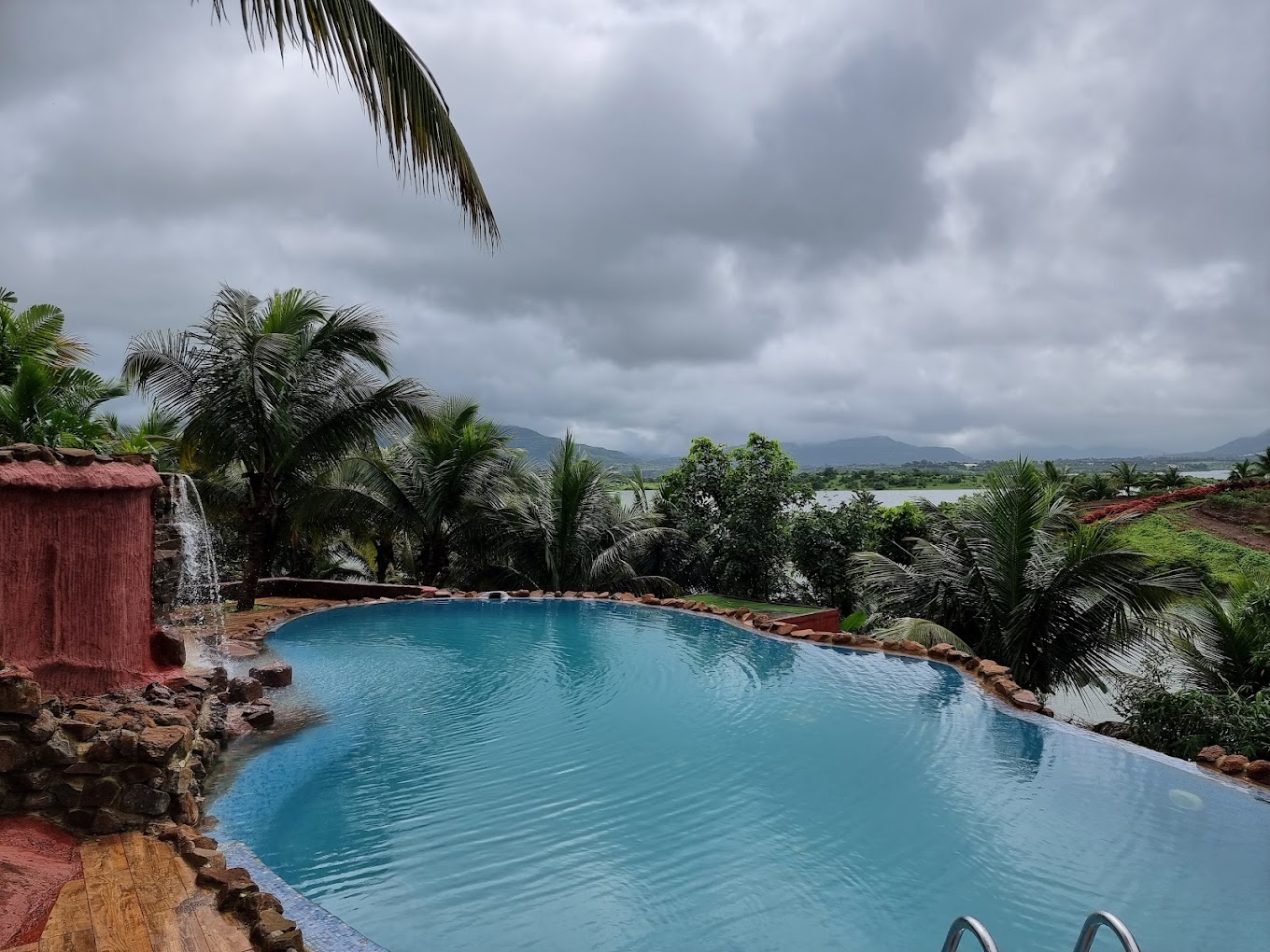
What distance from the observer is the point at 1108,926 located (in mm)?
2373

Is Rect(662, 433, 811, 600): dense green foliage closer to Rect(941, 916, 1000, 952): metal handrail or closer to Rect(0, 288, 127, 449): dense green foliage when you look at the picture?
Rect(0, 288, 127, 449): dense green foliage

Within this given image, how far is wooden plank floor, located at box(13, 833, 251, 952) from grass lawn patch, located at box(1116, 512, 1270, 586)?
60.3ft

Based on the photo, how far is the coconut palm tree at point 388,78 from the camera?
118 inches

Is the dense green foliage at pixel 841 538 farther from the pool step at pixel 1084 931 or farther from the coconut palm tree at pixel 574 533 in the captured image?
the pool step at pixel 1084 931

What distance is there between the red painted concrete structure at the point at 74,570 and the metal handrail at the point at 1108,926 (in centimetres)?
557

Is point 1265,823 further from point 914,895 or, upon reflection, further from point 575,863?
point 575,863

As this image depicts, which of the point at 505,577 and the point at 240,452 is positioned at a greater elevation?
the point at 240,452

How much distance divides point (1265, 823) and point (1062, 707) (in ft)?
15.9

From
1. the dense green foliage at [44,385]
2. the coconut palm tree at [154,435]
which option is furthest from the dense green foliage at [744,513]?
the dense green foliage at [44,385]

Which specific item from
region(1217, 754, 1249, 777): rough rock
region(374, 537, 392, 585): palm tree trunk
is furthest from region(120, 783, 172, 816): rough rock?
region(374, 537, 392, 585): palm tree trunk

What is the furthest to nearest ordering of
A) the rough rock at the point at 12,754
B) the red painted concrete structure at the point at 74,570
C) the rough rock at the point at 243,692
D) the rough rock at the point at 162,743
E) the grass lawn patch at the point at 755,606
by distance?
1. the grass lawn patch at the point at 755,606
2. the rough rock at the point at 243,692
3. the red painted concrete structure at the point at 74,570
4. the rough rock at the point at 162,743
5. the rough rock at the point at 12,754

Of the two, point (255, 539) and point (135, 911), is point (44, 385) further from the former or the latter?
point (135, 911)

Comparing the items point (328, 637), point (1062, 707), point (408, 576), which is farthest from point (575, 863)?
point (408, 576)

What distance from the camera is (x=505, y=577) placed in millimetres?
15305
